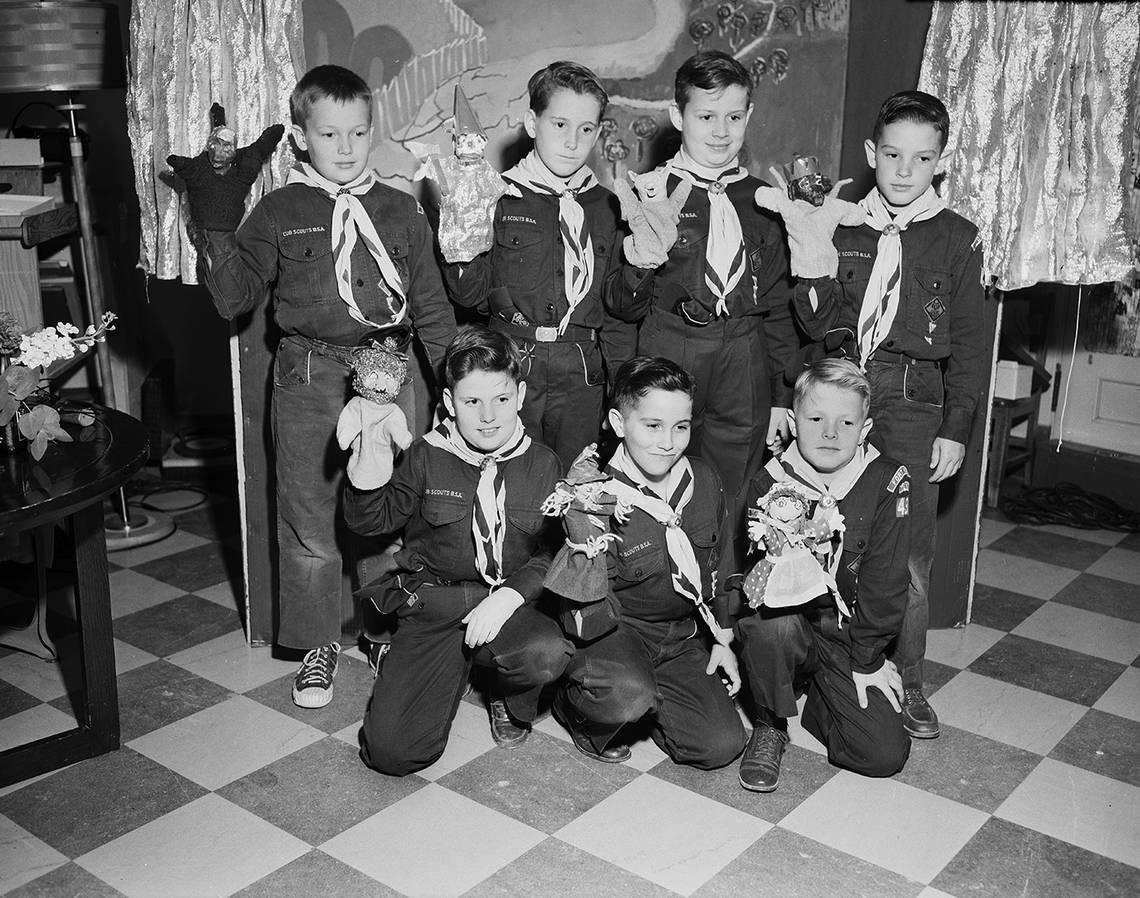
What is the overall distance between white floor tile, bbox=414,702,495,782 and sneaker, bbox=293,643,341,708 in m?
0.20

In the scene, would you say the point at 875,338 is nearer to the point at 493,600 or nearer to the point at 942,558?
the point at 942,558

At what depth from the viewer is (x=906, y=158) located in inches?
116

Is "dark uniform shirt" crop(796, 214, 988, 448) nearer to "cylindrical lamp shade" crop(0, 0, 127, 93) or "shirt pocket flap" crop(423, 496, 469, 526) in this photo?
"shirt pocket flap" crop(423, 496, 469, 526)

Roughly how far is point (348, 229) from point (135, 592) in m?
1.57

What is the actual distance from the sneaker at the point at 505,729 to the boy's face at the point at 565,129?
Answer: 137 cm

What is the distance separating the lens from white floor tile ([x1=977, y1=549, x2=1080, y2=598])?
3895 mm

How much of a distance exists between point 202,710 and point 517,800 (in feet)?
3.03

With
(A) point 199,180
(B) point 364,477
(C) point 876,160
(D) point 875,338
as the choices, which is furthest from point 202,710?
(C) point 876,160

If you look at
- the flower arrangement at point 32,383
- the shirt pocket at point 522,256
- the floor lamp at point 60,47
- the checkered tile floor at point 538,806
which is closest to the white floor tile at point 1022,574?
the checkered tile floor at point 538,806

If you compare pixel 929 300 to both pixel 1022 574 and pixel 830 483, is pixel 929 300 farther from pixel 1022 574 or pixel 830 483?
pixel 1022 574

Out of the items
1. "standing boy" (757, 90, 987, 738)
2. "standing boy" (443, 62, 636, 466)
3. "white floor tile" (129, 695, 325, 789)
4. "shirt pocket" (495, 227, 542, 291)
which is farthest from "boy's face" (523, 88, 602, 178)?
"white floor tile" (129, 695, 325, 789)

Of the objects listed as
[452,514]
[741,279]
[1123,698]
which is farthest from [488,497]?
[1123,698]

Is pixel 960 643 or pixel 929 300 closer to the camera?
pixel 929 300

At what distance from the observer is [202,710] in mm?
3004
